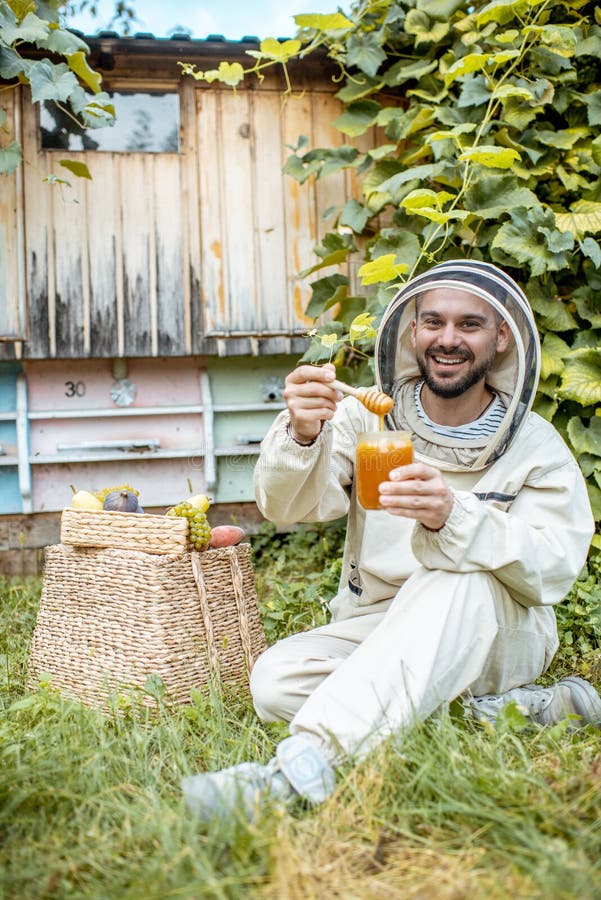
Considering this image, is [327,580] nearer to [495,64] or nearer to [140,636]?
[140,636]

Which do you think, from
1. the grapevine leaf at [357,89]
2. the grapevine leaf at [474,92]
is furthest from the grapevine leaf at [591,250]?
the grapevine leaf at [357,89]

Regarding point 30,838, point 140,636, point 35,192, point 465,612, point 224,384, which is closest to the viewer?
point 30,838

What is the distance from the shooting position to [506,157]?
380 centimetres

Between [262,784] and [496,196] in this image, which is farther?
[496,196]

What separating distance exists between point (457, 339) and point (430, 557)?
2.49ft

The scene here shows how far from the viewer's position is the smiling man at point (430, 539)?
2.06 metres

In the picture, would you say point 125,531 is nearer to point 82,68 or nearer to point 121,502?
point 121,502

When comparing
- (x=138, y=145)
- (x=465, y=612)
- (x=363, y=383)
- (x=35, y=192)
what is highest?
(x=138, y=145)

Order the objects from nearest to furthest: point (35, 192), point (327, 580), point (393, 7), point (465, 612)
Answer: point (465, 612) < point (327, 580) < point (393, 7) < point (35, 192)

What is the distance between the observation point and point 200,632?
9.75ft

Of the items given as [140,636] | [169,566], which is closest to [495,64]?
[169,566]

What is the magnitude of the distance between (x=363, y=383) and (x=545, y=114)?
163 centimetres

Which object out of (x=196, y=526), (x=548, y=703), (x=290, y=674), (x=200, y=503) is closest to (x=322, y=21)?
(x=200, y=503)

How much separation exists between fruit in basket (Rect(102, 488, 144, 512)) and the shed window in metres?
2.52
